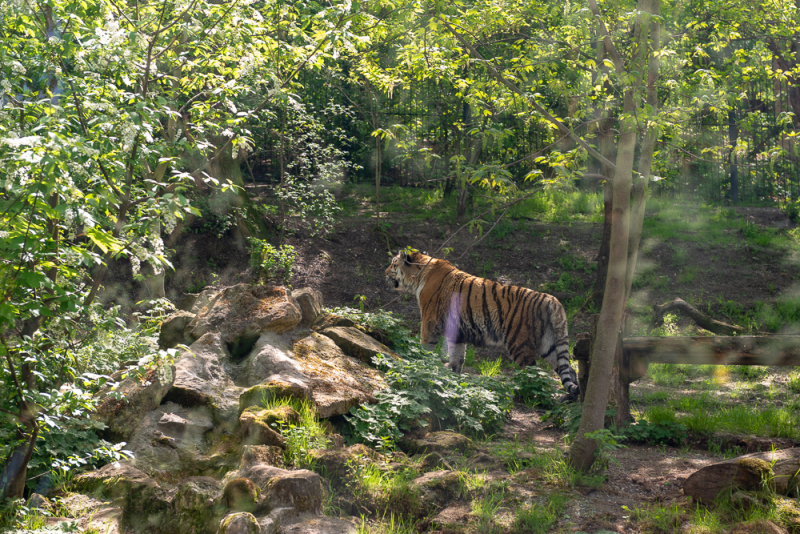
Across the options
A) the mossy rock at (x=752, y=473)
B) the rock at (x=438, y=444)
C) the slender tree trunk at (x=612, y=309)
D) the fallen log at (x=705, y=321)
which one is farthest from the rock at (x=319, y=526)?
the fallen log at (x=705, y=321)

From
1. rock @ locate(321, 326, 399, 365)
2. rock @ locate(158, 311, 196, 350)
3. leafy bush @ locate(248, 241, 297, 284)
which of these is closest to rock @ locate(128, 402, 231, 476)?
rock @ locate(158, 311, 196, 350)

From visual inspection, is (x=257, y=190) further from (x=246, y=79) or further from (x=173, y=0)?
(x=173, y=0)

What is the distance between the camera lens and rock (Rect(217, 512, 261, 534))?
3.20 meters

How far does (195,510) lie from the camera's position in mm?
3617

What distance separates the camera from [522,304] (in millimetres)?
7418

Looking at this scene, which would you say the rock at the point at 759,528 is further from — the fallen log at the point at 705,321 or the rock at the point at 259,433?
the fallen log at the point at 705,321

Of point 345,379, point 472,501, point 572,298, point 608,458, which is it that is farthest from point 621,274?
point 572,298

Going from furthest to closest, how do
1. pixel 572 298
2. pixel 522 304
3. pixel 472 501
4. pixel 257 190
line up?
pixel 257 190
pixel 572 298
pixel 522 304
pixel 472 501

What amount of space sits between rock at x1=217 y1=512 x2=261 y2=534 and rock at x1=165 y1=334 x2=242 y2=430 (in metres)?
1.60

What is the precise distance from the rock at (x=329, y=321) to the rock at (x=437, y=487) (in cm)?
294

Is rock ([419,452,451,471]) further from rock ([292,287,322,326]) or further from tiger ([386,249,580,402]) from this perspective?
tiger ([386,249,580,402])

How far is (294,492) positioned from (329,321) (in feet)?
11.0

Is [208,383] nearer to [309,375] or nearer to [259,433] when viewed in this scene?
[309,375]

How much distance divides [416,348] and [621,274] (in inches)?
119
